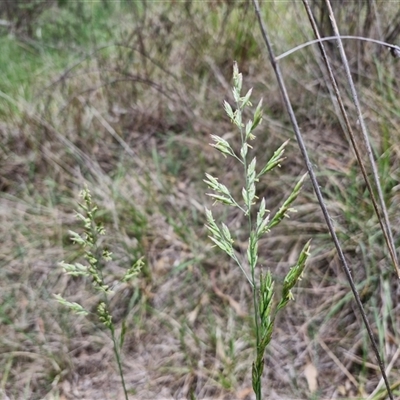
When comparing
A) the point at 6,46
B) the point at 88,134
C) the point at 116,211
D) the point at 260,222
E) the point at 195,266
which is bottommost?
the point at 195,266

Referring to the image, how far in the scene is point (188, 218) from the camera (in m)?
2.22

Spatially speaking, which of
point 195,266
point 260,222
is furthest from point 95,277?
point 195,266

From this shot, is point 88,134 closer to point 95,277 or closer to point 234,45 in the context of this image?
point 234,45

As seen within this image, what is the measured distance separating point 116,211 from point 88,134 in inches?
30.6

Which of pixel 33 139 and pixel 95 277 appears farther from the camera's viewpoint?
pixel 33 139

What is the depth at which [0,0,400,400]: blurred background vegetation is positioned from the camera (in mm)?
1630

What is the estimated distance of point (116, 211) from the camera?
7.23 feet

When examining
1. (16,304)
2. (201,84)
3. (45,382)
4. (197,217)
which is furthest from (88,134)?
(45,382)

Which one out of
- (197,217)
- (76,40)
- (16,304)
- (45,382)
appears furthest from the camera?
(76,40)

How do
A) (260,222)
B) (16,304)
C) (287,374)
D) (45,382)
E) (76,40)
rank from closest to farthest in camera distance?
1. (260,222)
2. (287,374)
3. (45,382)
4. (16,304)
5. (76,40)

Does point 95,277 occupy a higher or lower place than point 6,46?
lower

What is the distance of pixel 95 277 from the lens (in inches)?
36.3

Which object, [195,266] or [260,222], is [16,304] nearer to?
[195,266]

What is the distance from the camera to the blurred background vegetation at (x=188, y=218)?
1630 mm
